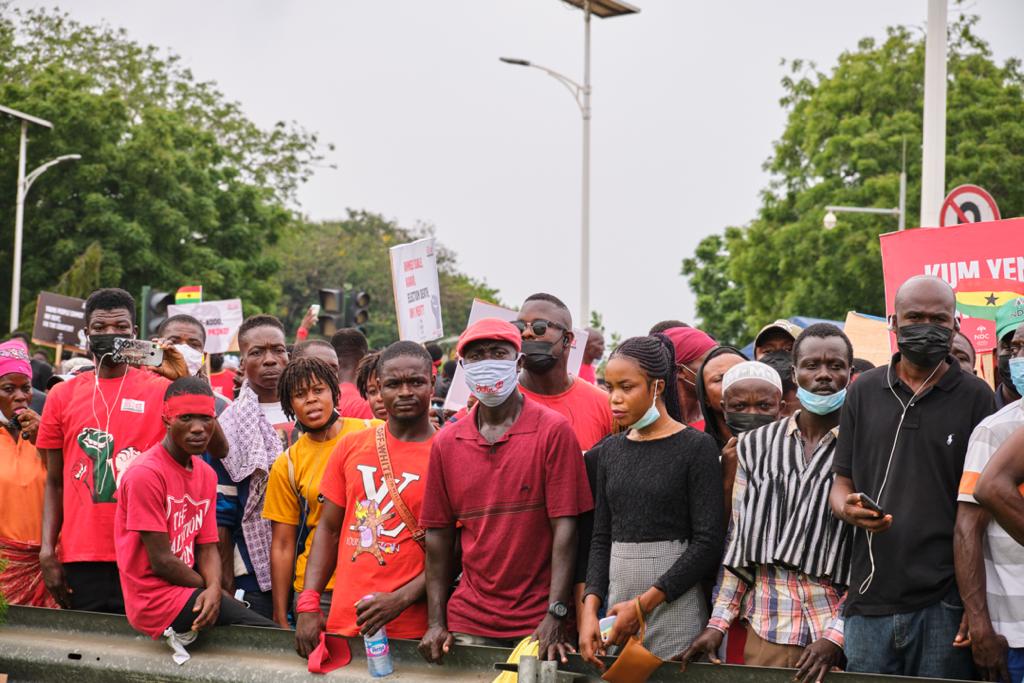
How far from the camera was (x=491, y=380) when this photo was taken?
534 centimetres

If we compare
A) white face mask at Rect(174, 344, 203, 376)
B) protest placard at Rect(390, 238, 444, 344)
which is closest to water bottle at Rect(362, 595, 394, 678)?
white face mask at Rect(174, 344, 203, 376)

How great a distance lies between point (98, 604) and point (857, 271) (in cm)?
3067

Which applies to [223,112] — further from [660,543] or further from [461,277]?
[660,543]

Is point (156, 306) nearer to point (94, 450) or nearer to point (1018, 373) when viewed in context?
point (94, 450)

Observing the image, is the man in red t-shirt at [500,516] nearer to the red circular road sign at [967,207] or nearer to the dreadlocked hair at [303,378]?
the dreadlocked hair at [303,378]

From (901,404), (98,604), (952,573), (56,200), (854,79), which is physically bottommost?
(98,604)

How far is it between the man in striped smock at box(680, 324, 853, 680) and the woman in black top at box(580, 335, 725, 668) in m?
0.11

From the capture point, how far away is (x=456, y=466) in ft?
17.4

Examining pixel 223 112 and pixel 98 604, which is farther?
pixel 223 112

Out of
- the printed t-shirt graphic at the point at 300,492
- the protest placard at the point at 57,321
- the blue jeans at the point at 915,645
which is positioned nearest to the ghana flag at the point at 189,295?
the protest placard at the point at 57,321

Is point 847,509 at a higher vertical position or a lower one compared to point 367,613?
higher

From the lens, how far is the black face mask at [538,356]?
6355 mm

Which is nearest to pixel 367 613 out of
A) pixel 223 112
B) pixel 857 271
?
pixel 857 271

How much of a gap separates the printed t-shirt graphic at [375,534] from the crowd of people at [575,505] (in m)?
0.01
